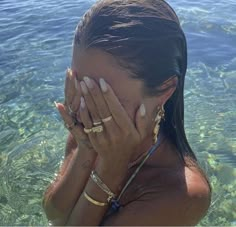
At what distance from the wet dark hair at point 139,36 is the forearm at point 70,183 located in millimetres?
701

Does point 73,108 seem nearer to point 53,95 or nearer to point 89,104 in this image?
point 89,104

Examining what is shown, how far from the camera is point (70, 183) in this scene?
9.31ft

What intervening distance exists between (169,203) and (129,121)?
0.54 m

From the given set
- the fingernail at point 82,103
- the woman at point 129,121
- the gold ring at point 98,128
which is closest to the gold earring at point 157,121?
the woman at point 129,121

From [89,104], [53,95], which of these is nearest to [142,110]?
[89,104]

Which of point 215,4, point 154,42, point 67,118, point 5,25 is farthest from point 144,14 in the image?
point 215,4

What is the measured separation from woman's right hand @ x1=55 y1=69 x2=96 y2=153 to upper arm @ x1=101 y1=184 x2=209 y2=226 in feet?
1.51

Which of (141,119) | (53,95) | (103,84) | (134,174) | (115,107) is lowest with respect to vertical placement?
(53,95)

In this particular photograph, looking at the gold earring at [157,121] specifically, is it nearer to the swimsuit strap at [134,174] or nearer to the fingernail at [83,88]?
the swimsuit strap at [134,174]

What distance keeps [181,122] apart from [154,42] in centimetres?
68

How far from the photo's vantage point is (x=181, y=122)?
2721 millimetres

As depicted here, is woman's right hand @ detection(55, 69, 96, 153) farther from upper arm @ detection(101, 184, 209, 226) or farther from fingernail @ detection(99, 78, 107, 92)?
upper arm @ detection(101, 184, 209, 226)

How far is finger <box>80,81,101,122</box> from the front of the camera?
2.21m

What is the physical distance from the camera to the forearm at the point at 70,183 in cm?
276
